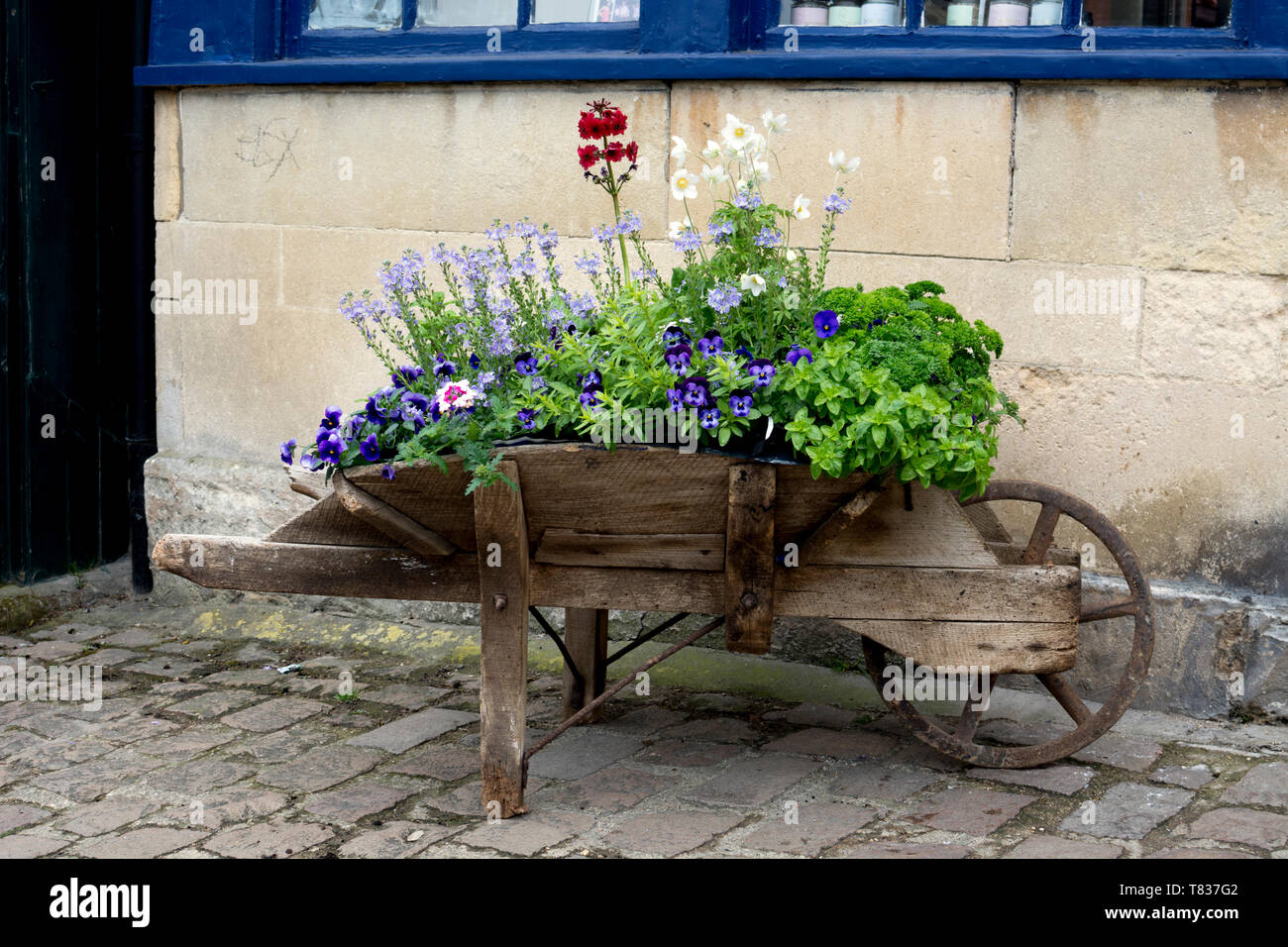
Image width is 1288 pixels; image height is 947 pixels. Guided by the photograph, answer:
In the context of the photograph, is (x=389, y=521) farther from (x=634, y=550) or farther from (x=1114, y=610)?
(x=1114, y=610)

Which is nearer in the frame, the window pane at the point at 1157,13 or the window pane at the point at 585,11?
the window pane at the point at 1157,13

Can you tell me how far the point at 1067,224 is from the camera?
4234 millimetres

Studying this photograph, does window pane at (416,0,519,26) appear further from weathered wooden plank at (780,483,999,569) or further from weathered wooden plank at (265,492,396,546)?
weathered wooden plank at (780,483,999,569)

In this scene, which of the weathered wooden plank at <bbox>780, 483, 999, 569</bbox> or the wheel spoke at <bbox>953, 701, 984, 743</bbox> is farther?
the wheel spoke at <bbox>953, 701, 984, 743</bbox>

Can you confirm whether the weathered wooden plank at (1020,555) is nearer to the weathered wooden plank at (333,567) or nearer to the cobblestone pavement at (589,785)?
the cobblestone pavement at (589,785)

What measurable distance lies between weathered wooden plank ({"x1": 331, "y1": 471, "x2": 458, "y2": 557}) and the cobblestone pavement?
673 mm

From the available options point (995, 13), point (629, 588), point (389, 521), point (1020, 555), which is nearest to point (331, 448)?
point (389, 521)

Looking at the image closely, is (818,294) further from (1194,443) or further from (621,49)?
(621,49)

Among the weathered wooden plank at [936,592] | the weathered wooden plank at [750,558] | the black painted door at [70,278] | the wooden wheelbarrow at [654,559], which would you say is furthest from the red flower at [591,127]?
the black painted door at [70,278]

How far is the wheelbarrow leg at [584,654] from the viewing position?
4.14 m

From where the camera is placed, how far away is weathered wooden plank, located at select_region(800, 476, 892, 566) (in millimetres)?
3291

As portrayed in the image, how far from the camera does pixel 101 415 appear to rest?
6188 millimetres

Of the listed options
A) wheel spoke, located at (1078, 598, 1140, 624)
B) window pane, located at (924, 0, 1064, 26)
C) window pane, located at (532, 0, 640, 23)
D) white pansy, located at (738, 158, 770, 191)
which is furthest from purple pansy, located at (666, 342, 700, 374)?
window pane, located at (532, 0, 640, 23)

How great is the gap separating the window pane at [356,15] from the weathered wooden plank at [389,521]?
260 cm
